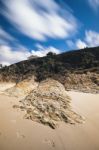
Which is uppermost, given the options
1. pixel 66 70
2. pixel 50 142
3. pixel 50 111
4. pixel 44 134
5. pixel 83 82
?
pixel 66 70

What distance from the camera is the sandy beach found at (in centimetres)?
832

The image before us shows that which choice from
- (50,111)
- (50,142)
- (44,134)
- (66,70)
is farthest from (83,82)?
(50,142)

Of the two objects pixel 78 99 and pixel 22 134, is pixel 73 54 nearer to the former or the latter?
pixel 78 99

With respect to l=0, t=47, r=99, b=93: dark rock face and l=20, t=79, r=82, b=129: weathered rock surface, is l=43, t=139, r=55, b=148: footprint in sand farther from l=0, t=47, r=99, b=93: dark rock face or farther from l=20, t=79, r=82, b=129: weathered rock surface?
l=0, t=47, r=99, b=93: dark rock face

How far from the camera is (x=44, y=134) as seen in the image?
30.5 ft

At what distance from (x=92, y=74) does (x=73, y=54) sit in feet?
36.0

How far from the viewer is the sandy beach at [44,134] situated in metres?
8.32

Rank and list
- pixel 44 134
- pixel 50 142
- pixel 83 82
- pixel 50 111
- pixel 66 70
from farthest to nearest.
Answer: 1. pixel 66 70
2. pixel 83 82
3. pixel 50 111
4. pixel 44 134
5. pixel 50 142

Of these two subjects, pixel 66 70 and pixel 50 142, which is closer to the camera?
pixel 50 142

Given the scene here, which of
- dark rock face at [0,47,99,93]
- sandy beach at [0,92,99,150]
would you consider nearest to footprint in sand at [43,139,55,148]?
sandy beach at [0,92,99,150]

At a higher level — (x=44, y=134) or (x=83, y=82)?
(x=83, y=82)

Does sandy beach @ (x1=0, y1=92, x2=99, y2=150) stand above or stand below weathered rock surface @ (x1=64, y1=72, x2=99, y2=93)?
below

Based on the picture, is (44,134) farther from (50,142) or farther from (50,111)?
(50,111)

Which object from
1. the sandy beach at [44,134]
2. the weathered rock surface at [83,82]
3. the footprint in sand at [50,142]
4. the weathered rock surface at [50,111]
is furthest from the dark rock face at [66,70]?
the footprint in sand at [50,142]
